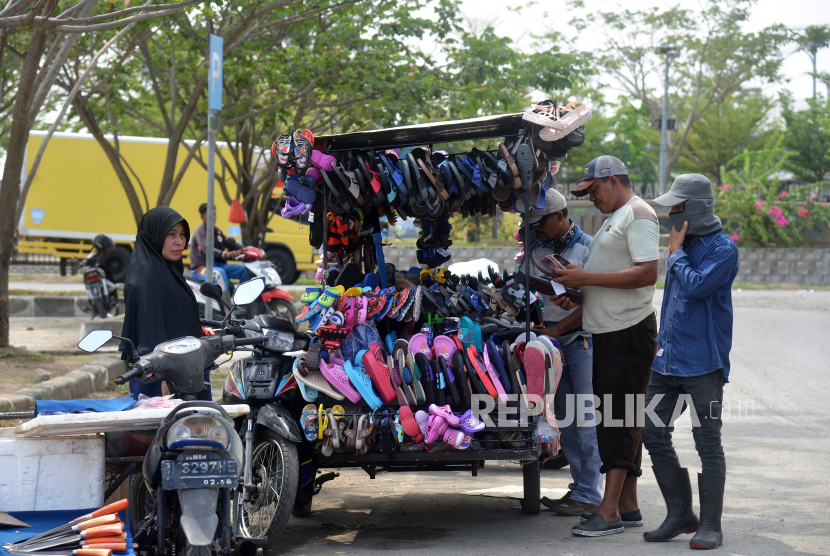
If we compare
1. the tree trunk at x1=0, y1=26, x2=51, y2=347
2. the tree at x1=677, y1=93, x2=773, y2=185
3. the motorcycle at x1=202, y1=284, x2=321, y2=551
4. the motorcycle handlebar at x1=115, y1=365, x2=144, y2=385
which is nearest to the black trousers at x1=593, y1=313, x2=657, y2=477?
the motorcycle at x1=202, y1=284, x2=321, y2=551

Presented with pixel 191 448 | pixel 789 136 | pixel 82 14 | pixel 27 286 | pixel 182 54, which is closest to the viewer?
pixel 191 448

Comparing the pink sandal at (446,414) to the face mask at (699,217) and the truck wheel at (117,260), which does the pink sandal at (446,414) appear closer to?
the face mask at (699,217)

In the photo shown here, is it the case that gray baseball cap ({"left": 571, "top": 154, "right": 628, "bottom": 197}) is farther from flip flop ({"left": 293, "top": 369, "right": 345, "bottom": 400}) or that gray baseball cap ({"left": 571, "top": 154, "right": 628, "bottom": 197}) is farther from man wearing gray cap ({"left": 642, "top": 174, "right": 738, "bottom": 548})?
flip flop ({"left": 293, "top": 369, "right": 345, "bottom": 400})

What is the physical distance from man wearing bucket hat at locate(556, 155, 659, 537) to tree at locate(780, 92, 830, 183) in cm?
3533

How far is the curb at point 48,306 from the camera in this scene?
14930mm

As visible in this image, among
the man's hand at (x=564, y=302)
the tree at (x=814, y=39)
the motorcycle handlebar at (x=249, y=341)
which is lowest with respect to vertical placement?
the motorcycle handlebar at (x=249, y=341)

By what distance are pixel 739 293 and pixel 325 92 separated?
39.5 ft

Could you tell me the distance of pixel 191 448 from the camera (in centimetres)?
319

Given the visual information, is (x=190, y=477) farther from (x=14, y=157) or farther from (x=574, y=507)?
(x=14, y=157)

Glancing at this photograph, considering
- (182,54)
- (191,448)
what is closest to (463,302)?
(191,448)

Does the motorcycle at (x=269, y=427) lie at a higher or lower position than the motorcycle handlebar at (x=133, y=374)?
lower

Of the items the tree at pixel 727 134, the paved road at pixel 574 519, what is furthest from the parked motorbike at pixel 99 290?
the tree at pixel 727 134

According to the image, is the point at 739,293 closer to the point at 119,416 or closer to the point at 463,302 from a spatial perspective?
the point at 463,302

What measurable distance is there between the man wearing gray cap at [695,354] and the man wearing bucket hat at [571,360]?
24.8 inches
